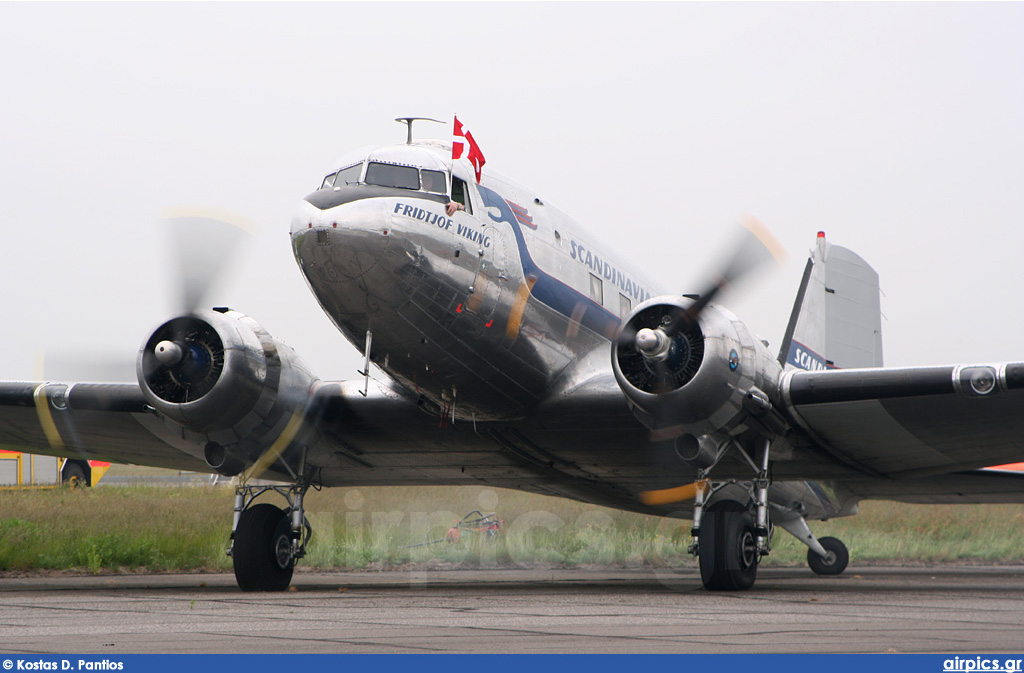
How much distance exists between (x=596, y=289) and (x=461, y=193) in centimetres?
237

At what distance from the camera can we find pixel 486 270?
1062 centimetres

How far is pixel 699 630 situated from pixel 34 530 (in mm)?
11877

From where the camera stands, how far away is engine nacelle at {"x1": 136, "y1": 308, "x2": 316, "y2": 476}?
11.0m

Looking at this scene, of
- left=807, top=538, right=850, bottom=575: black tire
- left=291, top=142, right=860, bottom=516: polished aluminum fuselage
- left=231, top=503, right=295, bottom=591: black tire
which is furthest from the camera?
left=807, top=538, right=850, bottom=575: black tire

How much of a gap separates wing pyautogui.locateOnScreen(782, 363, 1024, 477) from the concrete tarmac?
4.93 feet

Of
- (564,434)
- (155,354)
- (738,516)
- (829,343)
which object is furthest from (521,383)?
(829,343)

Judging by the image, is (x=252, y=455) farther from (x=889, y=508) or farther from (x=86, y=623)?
(x=889, y=508)

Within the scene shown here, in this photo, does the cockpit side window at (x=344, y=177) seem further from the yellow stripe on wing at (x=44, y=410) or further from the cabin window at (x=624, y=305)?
the yellow stripe on wing at (x=44, y=410)

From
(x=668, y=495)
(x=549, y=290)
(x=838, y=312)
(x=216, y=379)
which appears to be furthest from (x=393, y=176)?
(x=838, y=312)

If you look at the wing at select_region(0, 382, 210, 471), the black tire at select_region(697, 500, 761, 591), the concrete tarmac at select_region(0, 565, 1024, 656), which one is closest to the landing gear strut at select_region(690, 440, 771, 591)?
the black tire at select_region(697, 500, 761, 591)

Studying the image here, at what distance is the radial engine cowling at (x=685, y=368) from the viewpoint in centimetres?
1014

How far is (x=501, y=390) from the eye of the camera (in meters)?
11.4

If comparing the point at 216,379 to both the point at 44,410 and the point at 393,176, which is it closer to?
the point at 44,410

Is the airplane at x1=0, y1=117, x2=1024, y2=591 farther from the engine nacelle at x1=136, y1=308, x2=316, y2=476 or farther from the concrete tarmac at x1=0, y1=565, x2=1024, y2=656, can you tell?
the concrete tarmac at x1=0, y1=565, x2=1024, y2=656
